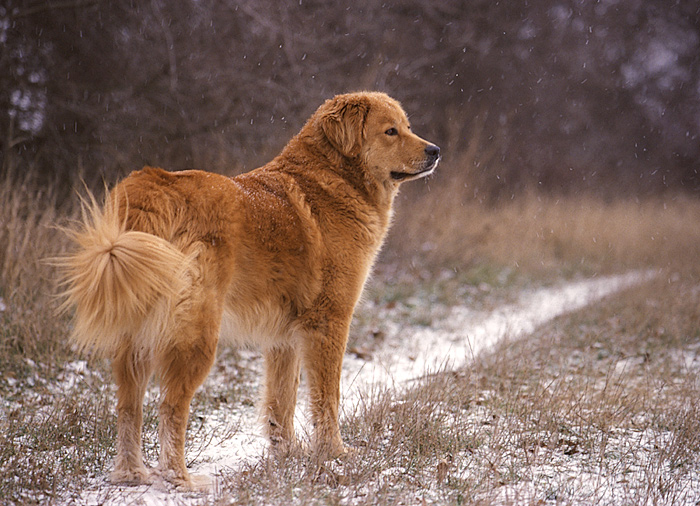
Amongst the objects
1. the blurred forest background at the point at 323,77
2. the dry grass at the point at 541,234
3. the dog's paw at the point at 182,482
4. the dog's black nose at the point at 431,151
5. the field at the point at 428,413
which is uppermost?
the blurred forest background at the point at 323,77

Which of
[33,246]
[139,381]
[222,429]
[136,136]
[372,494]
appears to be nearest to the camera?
[372,494]

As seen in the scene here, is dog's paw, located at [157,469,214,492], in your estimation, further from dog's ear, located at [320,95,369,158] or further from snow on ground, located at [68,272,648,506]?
dog's ear, located at [320,95,369,158]

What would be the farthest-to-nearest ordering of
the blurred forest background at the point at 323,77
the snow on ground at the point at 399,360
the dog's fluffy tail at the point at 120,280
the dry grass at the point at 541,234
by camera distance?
the dry grass at the point at 541,234, the blurred forest background at the point at 323,77, the snow on ground at the point at 399,360, the dog's fluffy tail at the point at 120,280

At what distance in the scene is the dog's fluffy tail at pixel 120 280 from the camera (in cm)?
259

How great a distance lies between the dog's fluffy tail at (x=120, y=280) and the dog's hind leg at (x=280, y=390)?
3.73 ft

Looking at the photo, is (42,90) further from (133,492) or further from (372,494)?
(372,494)

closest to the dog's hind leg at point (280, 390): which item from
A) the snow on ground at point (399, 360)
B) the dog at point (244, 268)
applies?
the dog at point (244, 268)

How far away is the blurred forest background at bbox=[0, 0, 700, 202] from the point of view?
7910 millimetres

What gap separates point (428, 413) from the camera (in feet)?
12.1

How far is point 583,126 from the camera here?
2239 centimetres

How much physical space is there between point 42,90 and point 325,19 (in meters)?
5.05

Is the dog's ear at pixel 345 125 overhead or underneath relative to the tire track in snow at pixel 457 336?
overhead

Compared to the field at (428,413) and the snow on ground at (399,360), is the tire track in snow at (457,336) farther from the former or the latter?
the field at (428,413)

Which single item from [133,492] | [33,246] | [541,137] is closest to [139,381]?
[133,492]
